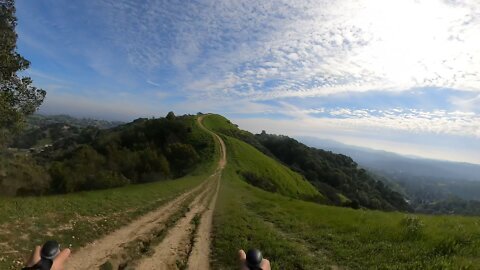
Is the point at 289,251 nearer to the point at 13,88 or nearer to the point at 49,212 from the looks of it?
the point at 49,212

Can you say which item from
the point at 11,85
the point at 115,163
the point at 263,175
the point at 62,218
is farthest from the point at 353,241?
the point at 263,175

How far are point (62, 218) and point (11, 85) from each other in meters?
13.1

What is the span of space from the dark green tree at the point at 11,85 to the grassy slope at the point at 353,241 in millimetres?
16627

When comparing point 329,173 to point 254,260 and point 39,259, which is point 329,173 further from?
point 39,259

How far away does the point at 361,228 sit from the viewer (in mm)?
19312

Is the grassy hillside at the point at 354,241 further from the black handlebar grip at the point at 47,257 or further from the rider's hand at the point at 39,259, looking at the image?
the black handlebar grip at the point at 47,257

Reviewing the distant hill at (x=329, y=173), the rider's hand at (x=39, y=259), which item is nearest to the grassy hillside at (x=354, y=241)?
the rider's hand at (x=39, y=259)

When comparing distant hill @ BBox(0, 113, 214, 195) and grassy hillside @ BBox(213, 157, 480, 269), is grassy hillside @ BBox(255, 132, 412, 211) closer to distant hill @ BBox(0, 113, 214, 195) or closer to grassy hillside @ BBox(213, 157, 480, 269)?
distant hill @ BBox(0, 113, 214, 195)

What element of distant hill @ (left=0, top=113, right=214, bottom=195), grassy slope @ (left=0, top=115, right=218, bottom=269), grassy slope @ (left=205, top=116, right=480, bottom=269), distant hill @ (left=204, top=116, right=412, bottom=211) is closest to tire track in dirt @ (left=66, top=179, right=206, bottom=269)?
grassy slope @ (left=0, top=115, right=218, bottom=269)

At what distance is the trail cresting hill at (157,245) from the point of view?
47.9 ft

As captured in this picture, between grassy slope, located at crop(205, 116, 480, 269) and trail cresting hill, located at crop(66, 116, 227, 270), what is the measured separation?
1.05 metres

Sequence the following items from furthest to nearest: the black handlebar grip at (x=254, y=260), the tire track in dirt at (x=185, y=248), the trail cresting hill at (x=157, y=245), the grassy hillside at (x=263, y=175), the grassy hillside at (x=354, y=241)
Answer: the grassy hillside at (x=263, y=175) → the tire track in dirt at (x=185, y=248) → the trail cresting hill at (x=157, y=245) → the grassy hillside at (x=354, y=241) → the black handlebar grip at (x=254, y=260)

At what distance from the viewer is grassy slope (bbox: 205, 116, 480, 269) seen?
13.2m

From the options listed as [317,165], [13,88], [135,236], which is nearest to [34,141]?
A: [317,165]
